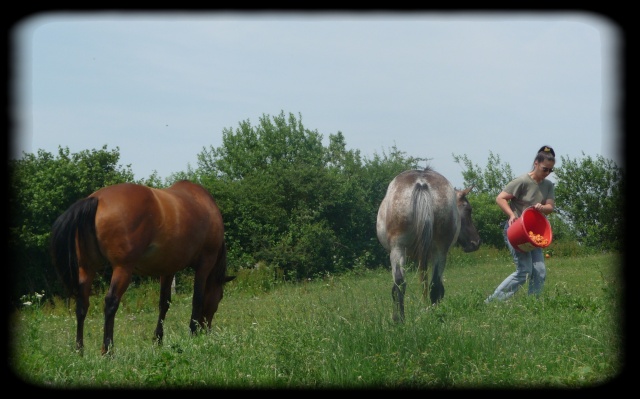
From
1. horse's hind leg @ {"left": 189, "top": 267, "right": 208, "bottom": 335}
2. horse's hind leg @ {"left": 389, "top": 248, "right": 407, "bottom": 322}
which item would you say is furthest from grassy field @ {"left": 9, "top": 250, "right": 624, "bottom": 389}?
horse's hind leg @ {"left": 189, "top": 267, "right": 208, "bottom": 335}

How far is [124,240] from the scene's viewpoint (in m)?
8.84

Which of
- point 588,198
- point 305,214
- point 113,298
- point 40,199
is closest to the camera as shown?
point 113,298

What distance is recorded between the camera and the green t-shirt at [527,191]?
1012 cm

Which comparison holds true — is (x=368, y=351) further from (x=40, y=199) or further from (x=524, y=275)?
(x=40, y=199)

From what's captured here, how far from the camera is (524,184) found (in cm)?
1016

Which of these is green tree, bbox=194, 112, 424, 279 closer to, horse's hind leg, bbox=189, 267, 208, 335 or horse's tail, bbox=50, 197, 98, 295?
horse's hind leg, bbox=189, 267, 208, 335

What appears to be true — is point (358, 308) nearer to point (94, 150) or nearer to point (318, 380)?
point (318, 380)

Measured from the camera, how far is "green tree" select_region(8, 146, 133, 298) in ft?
56.7

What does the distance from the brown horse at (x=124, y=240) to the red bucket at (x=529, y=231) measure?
3.86m

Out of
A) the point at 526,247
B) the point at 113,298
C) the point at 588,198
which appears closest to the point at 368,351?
the point at 113,298

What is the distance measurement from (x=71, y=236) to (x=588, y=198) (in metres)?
20.2

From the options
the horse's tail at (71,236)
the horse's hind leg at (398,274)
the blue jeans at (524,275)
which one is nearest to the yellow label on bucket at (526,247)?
the blue jeans at (524,275)

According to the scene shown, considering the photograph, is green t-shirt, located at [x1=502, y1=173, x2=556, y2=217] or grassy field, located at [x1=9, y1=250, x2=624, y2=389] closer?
grassy field, located at [x1=9, y1=250, x2=624, y2=389]

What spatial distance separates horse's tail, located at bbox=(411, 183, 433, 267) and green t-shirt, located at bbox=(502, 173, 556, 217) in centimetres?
110
